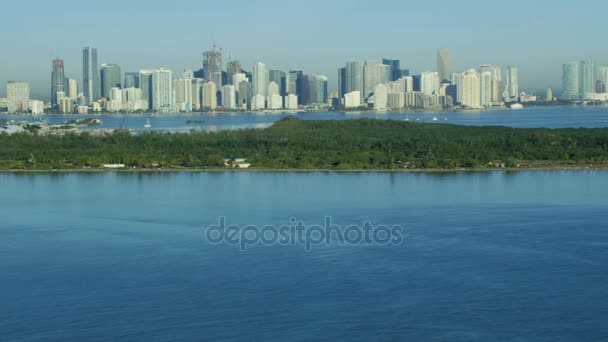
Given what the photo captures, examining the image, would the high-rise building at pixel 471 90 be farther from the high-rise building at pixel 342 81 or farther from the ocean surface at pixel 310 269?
the ocean surface at pixel 310 269

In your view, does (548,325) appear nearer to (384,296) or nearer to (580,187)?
(384,296)

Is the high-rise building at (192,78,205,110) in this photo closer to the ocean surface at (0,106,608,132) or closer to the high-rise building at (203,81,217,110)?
the high-rise building at (203,81,217,110)

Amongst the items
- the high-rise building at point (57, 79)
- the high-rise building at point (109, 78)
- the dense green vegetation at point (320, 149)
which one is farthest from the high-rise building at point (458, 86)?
the dense green vegetation at point (320, 149)

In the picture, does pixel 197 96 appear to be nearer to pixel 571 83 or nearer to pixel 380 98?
pixel 380 98

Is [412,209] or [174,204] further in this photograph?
[174,204]

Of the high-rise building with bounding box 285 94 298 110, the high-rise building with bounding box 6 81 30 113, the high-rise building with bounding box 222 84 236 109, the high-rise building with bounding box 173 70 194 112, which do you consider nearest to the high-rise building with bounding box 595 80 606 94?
the high-rise building with bounding box 285 94 298 110

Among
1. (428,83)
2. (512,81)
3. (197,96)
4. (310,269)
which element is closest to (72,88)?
(197,96)

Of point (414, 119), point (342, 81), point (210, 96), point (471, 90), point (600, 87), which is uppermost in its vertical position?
point (342, 81)

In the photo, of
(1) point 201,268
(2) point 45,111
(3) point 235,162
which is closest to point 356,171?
(3) point 235,162
